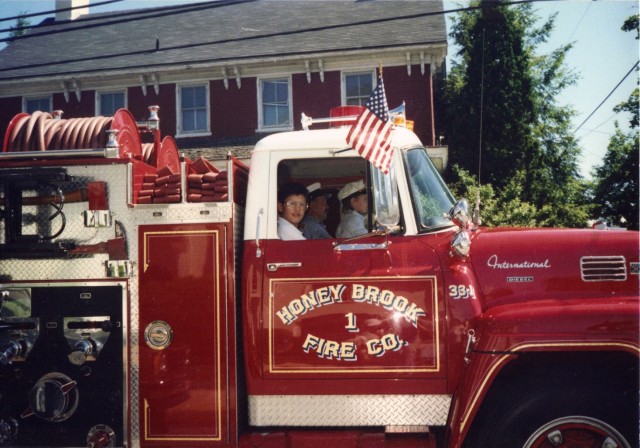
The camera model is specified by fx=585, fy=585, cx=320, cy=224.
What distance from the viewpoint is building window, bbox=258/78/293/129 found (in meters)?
17.3

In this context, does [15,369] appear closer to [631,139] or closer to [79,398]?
[79,398]

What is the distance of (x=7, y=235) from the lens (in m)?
3.98

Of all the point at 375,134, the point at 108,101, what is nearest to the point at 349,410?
the point at 375,134

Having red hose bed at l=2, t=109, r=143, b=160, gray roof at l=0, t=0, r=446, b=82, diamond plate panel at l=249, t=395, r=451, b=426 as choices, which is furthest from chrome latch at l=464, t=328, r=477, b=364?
gray roof at l=0, t=0, r=446, b=82

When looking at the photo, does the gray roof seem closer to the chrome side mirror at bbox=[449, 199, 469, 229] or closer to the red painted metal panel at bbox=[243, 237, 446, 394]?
the chrome side mirror at bbox=[449, 199, 469, 229]

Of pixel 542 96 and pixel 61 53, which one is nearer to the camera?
pixel 61 53

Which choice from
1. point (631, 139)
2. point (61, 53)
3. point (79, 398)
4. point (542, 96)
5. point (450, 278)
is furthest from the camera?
point (542, 96)

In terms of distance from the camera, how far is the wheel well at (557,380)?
3.31m

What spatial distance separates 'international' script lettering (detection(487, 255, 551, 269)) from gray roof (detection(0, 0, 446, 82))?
13.2 m

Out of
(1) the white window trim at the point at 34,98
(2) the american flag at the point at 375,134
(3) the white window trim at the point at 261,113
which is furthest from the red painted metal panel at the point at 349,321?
(1) the white window trim at the point at 34,98

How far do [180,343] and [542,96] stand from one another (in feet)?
76.6

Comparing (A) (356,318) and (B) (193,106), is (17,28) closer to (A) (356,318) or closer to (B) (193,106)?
(A) (356,318)

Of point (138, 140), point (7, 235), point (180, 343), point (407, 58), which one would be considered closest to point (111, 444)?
point (180, 343)

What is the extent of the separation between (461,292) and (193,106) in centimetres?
1546
